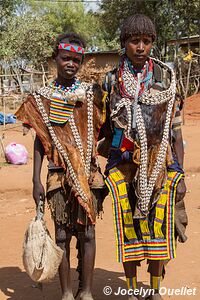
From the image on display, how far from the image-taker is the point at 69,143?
3.16 m

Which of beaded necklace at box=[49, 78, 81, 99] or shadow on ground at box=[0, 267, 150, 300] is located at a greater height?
beaded necklace at box=[49, 78, 81, 99]

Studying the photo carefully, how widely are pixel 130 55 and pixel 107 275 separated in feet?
6.21

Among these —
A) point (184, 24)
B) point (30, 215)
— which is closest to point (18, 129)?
point (30, 215)

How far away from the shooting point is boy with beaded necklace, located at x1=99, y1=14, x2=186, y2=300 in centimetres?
301

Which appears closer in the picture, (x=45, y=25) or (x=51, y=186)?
(x=51, y=186)

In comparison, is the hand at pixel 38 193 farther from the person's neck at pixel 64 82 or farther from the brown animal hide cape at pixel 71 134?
the person's neck at pixel 64 82

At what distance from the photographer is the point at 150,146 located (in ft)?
10.0

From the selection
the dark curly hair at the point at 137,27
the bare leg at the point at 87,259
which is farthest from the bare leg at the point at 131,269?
the dark curly hair at the point at 137,27

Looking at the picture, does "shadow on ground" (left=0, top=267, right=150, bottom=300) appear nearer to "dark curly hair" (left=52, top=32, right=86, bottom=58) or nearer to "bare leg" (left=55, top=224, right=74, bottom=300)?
"bare leg" (left=55, top=224, right=74, bottom=300)

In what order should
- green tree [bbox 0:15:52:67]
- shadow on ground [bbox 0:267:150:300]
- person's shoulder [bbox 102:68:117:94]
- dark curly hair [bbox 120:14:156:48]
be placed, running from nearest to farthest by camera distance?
dark curly hair [bbox 120:14:156:48] → person's shoulder [bbox 102:68:117:94] → shadow on ground [bbox 0:267:150:300] → green tree [bbox 0:15:52:67]

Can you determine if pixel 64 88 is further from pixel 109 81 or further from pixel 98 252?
pixel 98 252

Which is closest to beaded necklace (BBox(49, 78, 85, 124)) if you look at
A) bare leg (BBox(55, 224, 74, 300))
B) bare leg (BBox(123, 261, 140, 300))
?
bare leg (BBox(55, 224, 74, 300))

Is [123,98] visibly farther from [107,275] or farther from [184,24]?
[184,24]

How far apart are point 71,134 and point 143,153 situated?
49cm
